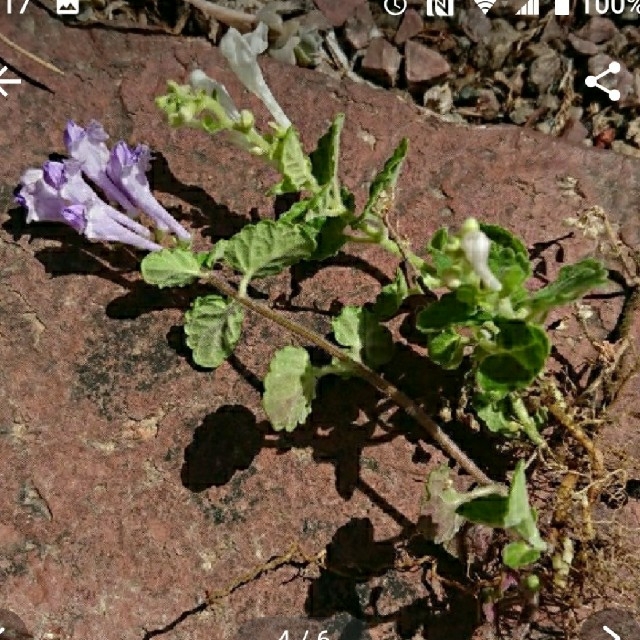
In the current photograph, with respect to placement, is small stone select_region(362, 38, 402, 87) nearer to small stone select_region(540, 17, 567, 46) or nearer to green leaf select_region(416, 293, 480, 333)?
small stone select_region(540, 17, 567, 46)

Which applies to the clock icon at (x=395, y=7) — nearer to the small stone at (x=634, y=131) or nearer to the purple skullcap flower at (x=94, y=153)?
the small stone at (x=634, y=131)

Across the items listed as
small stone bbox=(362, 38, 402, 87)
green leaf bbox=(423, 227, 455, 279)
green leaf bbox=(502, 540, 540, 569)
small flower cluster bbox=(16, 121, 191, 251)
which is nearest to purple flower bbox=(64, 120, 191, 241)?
small flower cluster bbox=(16, 121, 191, 251)

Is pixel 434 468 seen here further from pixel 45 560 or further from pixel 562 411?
pixel 45 560

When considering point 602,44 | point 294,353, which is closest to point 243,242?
point 294,353

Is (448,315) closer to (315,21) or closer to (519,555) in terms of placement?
(519,555)

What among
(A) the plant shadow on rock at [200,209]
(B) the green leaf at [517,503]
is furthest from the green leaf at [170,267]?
(B) the green leaf at [517,503]
